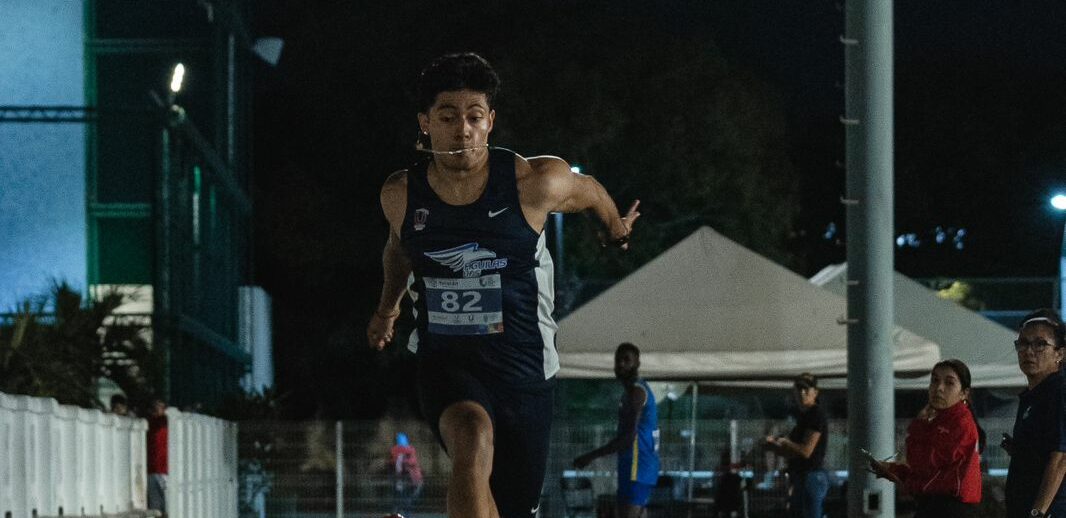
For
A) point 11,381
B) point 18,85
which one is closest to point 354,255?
point 18,85

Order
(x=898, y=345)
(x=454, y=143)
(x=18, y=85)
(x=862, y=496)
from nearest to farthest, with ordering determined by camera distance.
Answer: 1. (x=454, y=143)
2. (x=862, y=496)
3. (x=898, y=345)
4. (x=18, y=85)

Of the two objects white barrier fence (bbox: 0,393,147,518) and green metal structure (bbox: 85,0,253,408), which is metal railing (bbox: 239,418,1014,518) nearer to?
white barrier fence (bbox: 0,393,147,518)

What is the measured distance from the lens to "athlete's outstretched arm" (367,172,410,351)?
257 inches

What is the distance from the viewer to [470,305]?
638 centimetres

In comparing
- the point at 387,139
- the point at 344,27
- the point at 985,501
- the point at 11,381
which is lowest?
the point at 985,501

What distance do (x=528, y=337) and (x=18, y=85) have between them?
26020 mm

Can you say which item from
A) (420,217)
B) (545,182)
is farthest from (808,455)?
(420,217)

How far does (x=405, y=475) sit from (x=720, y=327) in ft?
11.1

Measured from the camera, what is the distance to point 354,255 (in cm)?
4206

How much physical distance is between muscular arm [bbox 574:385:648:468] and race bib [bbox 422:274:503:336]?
6.49 meters

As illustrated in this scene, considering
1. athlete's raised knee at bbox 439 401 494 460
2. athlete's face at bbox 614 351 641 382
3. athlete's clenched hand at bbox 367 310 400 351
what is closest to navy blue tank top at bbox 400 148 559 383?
athlete's raised knee at bbox 439 401 494 460

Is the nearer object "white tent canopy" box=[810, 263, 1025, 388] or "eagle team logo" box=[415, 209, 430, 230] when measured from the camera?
"eagle team logo" box=[415, 209, 430, 230]

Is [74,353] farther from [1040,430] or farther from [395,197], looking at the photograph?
[395,197]

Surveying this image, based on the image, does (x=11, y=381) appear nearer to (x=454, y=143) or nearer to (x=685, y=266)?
(x=685, y=266)
